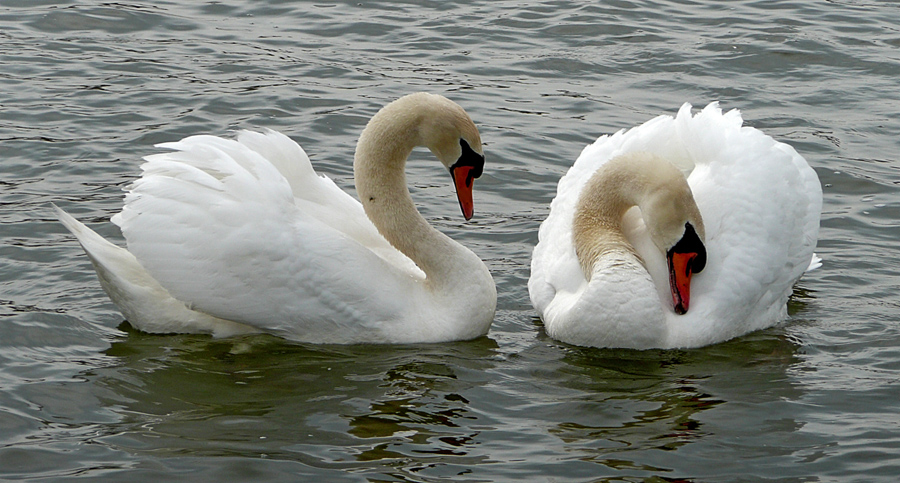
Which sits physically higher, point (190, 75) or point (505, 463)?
point (190, 75)

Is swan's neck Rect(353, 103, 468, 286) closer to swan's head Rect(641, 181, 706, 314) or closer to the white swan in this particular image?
the white swan

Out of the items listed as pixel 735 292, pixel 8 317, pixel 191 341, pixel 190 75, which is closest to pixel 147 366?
pixel 191 341

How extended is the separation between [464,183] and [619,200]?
3.00ft

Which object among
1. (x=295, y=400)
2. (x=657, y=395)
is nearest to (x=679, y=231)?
(x=657, y=395)

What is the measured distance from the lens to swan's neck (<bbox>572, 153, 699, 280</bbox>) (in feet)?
23.7

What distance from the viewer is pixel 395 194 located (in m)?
7.41

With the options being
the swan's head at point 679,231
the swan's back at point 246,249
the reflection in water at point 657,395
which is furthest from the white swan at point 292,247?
the swan's head at point 679,231

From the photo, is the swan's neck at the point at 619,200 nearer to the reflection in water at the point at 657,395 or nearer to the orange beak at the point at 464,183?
the reflection in water at the point at 657,395

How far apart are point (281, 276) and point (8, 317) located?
63.1 inches

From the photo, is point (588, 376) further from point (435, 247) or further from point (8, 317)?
point (8, 317)

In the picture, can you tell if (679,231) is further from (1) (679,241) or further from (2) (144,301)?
(2) (144,301)

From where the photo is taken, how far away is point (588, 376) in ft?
22.7

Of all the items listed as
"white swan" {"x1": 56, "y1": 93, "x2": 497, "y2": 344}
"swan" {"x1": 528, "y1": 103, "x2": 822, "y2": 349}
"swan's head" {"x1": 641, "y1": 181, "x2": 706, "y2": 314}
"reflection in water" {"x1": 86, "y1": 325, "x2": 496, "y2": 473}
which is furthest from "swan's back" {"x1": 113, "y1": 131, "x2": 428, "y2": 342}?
"swan's head" {"x1": 641, "y1": 181, "x2": 706, "y2": 314}

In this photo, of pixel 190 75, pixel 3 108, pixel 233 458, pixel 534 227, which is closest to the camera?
pixel 233 458
